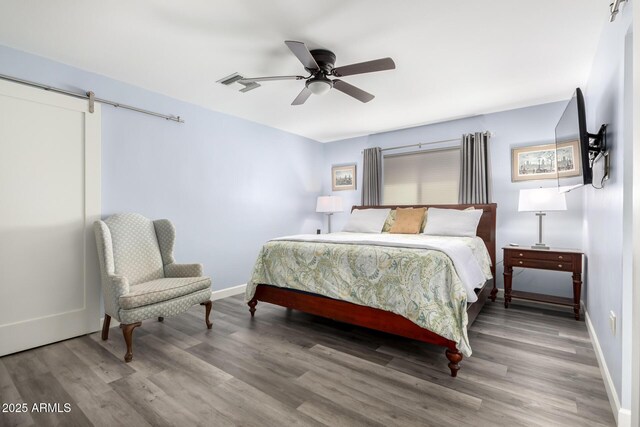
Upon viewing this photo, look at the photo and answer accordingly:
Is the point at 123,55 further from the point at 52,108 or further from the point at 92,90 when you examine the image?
the point at 52,108

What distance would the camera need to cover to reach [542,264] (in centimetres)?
331

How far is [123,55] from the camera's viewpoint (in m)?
2.64

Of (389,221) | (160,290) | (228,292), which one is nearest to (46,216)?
(160,290)

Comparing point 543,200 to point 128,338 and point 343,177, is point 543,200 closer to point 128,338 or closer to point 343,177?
point 343,177

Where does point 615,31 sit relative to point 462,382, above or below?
above

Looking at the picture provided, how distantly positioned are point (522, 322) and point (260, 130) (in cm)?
410

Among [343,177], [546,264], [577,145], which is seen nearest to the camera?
[577,145]

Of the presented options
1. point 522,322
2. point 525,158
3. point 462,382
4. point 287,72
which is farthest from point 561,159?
point 287,72

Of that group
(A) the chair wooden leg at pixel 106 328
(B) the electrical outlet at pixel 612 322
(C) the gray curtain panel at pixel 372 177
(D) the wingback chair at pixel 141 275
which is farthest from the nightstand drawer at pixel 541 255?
(A) the chair wooden leg at pixel 106 328

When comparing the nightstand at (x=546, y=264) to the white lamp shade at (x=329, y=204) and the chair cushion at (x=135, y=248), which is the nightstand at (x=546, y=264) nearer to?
the white lamp shade at (x=329, y=204)

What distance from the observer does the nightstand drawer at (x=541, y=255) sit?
3.19 m

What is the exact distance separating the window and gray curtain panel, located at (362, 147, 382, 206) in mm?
110

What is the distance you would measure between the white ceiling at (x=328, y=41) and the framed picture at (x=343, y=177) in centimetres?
206

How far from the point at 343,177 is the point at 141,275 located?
3.71 meters
